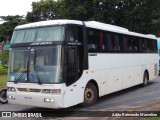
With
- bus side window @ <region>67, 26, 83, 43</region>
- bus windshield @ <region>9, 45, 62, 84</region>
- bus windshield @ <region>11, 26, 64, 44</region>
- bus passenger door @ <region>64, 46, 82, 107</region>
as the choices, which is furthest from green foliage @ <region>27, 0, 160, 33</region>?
bus windshield @ <region>9, 45, 62, 84</region>

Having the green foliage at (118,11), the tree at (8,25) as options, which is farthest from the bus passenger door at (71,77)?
the tree at (8,25)

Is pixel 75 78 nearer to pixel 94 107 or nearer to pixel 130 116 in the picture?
pixel 94 107

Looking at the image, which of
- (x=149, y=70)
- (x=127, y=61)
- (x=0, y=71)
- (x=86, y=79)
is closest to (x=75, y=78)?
(x=86, y=79)

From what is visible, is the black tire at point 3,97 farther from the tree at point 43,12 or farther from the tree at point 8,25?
the tree at point 8,25

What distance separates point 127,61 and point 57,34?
230 inches

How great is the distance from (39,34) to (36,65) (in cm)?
114

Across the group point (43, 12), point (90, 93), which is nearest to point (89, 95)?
point (90, 93)

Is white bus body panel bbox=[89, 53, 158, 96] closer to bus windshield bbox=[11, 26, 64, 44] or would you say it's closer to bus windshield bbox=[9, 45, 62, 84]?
bus windshield bbox=[11, 26, 64, 44]

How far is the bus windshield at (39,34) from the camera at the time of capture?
419 inches

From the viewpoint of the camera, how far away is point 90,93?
12.0 m

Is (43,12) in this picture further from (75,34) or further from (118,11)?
(75,34)

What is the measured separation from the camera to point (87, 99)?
38.9ft

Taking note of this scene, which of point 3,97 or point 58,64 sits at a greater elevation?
point 58,64

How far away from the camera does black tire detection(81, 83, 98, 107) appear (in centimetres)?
1170
